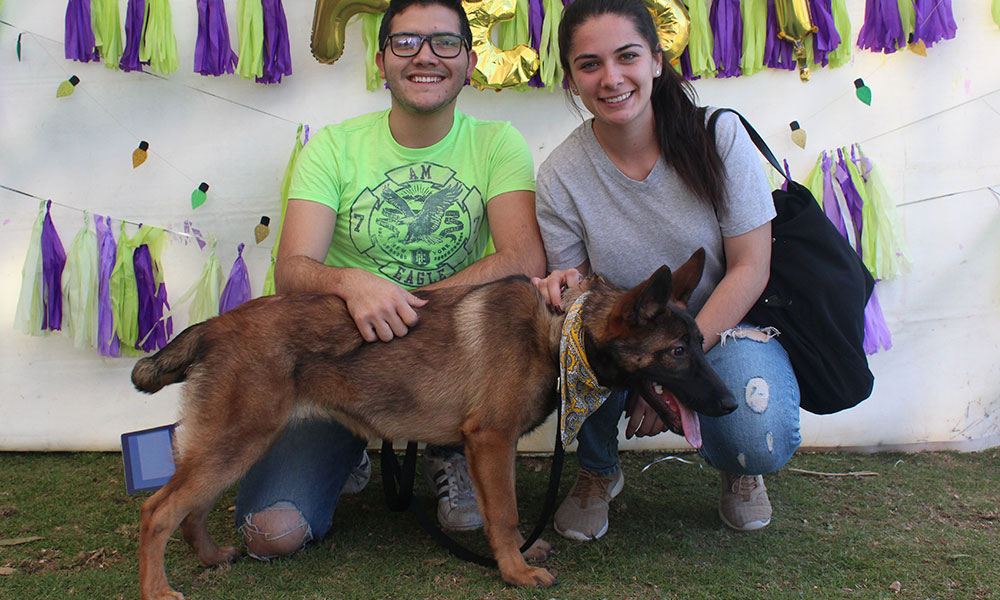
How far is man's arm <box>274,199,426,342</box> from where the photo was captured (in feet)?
8.99

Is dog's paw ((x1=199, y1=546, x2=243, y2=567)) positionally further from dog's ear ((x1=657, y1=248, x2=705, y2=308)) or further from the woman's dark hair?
the woman's dark hair

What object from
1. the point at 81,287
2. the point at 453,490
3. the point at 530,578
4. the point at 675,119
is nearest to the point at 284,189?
the point at 81,287

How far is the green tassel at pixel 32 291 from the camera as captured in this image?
3951 millimetres

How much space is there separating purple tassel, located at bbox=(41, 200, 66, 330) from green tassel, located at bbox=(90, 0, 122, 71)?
35.4 inches

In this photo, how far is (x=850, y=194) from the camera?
3.89 m

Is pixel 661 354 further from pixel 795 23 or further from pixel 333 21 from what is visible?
pixel 333 21

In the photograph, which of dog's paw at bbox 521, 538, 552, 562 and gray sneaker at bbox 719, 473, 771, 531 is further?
gray sneaker at bbox 719, 473, 771, 531

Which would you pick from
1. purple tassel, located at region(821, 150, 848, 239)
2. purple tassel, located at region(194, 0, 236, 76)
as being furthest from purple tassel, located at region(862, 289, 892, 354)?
purple tassel, located at region(194, 0, 236, 76)

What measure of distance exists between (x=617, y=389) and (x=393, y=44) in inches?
67.7

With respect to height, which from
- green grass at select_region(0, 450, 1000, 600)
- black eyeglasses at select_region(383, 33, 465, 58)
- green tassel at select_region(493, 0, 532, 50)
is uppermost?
green tassel at select_region(493, 0, 532, 50)

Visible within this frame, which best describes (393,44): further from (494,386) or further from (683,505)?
(683,505)

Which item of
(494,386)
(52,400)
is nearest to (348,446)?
(494,386)

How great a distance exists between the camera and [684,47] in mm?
3779

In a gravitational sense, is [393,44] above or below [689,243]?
above
